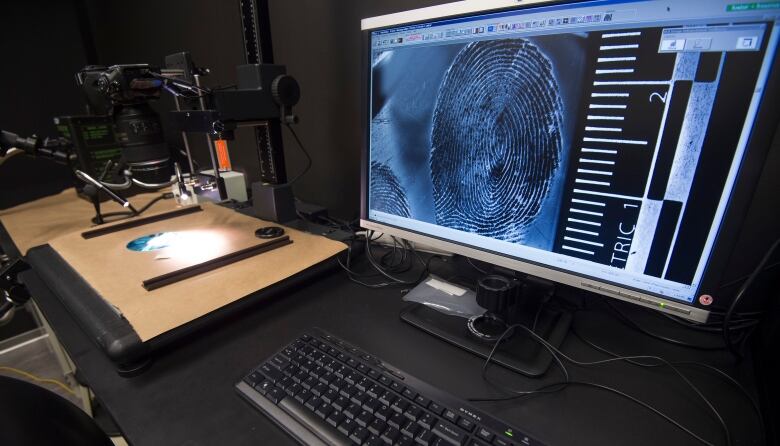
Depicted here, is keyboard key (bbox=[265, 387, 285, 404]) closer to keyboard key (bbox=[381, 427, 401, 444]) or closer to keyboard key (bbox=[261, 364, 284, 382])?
keyboard key (bbox=[261, 364, 284, 382])

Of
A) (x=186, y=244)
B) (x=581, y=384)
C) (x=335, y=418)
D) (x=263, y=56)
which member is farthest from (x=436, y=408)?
(x=263, y=56)

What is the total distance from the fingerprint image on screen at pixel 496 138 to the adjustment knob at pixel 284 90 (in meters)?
0.43

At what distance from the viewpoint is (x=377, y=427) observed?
1.35 ft

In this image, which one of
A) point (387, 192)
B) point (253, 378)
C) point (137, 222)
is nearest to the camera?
point (253, 378)

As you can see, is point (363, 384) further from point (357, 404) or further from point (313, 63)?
point (313, 63)

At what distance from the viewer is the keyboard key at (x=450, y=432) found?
0.39m

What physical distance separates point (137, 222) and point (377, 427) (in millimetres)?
883

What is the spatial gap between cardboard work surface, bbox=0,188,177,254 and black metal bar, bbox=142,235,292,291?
1.80 ft

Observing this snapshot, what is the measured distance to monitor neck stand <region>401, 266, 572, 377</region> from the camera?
0.54 m

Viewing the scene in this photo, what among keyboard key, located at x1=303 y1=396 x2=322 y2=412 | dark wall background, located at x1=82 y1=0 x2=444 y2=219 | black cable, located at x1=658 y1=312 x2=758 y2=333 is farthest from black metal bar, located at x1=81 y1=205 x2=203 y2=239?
black cable, located at x1=658 y1=312 x2=758 y2=333

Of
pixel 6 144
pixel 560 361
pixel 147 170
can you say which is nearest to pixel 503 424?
pixel 560 361

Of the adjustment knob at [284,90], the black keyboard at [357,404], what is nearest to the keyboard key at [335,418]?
the black keyboard at [357,404]

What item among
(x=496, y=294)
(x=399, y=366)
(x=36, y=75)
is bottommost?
(x=399, y=366)

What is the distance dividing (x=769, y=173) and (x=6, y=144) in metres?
1.80
